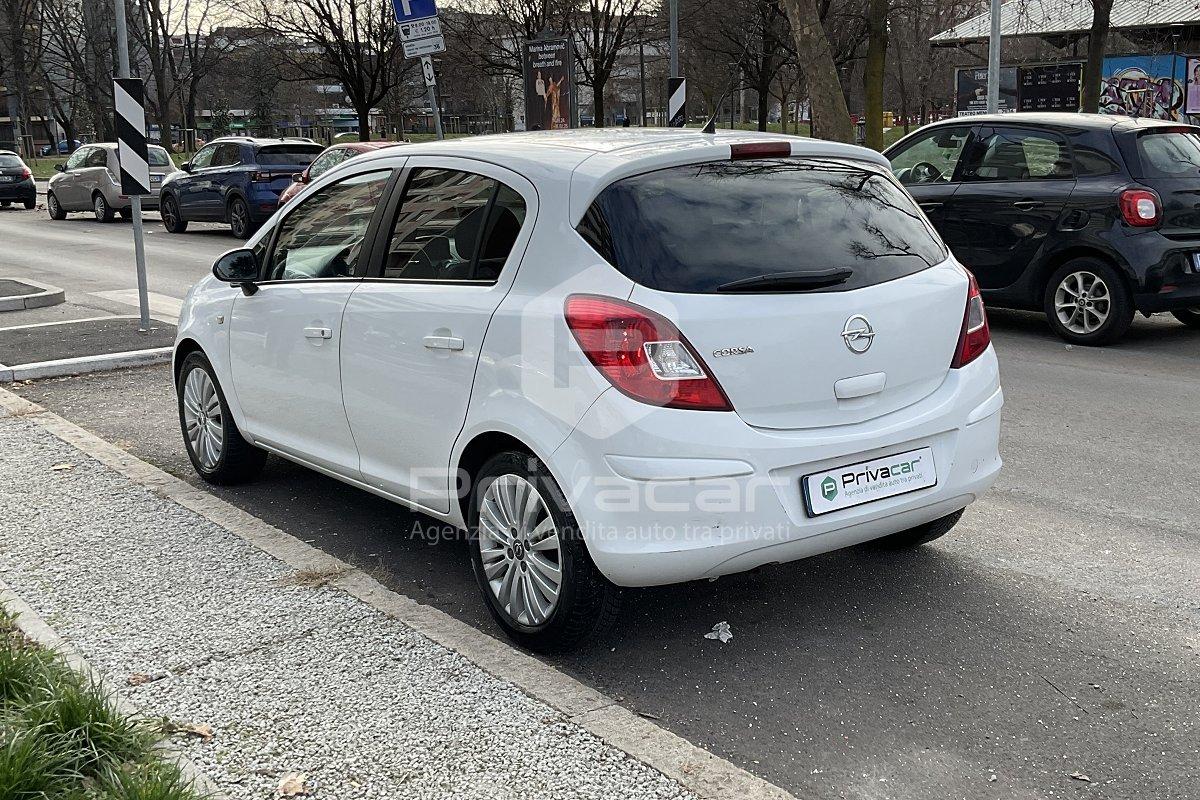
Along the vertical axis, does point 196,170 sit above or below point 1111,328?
above

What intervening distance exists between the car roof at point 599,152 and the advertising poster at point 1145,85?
101 feet

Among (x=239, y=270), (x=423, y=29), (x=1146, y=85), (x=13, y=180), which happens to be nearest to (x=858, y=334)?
(x=239, y=270)

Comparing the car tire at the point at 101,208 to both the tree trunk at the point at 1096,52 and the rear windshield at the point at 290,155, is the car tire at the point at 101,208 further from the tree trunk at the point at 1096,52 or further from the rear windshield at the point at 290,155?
the tree trunk at the point at 1096,52

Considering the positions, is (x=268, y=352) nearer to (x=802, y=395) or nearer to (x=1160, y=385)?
(x=802, y=395)

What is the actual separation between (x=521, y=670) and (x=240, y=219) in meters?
20.6

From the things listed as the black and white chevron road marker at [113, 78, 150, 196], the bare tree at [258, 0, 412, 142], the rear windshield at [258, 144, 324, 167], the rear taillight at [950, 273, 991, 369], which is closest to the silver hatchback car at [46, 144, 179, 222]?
the rear windshield at [258, 144, 324, 167]

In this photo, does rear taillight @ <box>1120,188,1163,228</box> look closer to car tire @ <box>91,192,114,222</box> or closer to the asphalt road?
the asphalt road

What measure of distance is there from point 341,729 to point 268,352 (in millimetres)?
2339

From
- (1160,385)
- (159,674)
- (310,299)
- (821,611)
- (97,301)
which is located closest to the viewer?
(159,674)

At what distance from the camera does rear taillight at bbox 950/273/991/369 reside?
4.30 metres

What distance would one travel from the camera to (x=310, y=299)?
505 cm

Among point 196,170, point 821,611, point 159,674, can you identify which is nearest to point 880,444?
point 821,611

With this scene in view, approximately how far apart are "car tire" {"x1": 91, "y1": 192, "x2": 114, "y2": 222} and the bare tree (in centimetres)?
1862

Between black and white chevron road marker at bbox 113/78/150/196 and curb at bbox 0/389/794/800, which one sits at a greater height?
black and white chevron road marker at bbox 113/78/150/196
